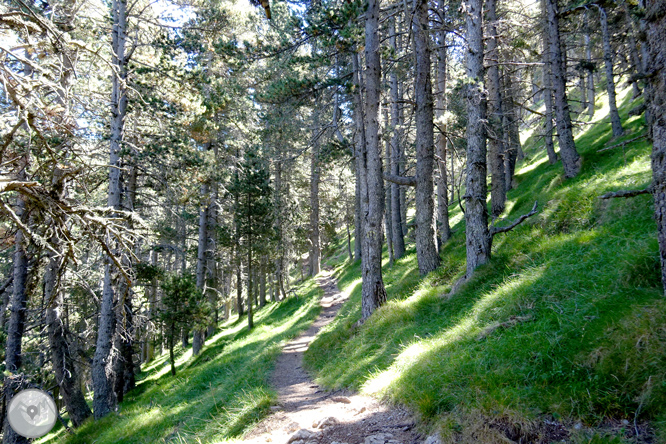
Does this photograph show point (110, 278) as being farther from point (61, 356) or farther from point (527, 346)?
point (527, 346)

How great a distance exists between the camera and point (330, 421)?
4.50 metres

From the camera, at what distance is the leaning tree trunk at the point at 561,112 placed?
10258mm

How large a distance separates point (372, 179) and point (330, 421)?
17.3ft

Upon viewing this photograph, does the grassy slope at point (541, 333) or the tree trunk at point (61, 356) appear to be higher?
the grassy slope at point (541, 333)

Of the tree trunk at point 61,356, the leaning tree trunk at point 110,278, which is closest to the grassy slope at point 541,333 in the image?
the leaning tree trunk at point 110,278

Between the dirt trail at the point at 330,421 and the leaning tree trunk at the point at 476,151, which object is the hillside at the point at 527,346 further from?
the leaning tree trunk at the point at 476,151

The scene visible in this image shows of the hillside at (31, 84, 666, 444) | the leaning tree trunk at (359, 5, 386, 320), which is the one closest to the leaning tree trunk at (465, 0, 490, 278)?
the hillside at (31, 84, 666, 444)

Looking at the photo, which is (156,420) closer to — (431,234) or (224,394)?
(224,394)

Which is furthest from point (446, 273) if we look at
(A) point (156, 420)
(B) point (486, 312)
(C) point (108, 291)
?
(C) point (108, 291)

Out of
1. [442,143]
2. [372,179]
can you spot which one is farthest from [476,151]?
[442,143]

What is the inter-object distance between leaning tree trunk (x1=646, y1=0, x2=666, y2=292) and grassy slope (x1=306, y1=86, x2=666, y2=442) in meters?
0.88

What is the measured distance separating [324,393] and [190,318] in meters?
10.5

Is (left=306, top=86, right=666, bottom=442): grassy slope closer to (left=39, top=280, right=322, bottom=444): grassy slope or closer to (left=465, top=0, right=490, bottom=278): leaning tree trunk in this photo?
(left=465, top=0, right=490, bottom=278): leaning tree trunk

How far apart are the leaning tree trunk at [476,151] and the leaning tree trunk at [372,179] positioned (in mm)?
A: 2285
